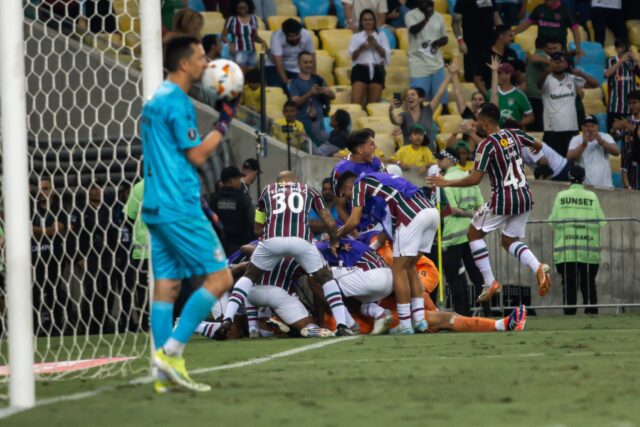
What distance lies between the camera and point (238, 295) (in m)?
13.4

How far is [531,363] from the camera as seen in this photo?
346 inches

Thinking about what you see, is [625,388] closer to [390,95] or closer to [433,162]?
[433,162]

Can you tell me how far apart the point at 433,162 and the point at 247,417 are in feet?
41.6

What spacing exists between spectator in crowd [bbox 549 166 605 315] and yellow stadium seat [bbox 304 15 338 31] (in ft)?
22.1

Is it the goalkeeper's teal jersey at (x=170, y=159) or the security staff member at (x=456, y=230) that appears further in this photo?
the security staff member at (x=456, y=230)

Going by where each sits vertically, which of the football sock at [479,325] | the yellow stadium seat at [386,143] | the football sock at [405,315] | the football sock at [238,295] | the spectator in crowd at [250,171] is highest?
the yellow stadium seat at [386,143]

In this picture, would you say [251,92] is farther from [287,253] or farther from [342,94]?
[287,253]

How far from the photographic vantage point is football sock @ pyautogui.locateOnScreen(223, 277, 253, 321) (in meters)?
13.4

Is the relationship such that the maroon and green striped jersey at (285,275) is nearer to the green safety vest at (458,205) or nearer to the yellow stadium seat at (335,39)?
the green safety vest at (458,205)

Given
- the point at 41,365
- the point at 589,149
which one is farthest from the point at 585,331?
the point at 589,149

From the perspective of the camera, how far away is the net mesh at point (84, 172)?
11.3 m

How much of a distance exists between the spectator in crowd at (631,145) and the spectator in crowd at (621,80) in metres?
1.00

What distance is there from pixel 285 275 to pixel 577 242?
205 inches

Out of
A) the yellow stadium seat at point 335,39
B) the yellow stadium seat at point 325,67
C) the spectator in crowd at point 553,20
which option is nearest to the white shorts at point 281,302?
the yellow stadium seat at point 325,67
